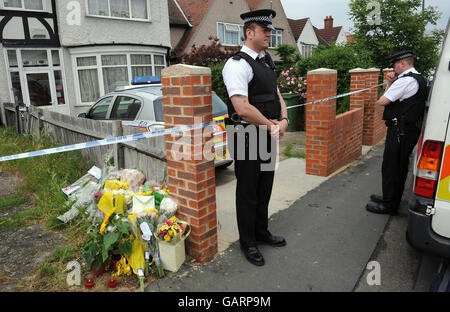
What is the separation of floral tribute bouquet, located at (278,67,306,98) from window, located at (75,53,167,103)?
571cm

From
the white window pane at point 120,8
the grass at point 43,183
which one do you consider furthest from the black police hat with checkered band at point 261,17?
the white window pane at point 120,8

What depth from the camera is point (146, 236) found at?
2854mm

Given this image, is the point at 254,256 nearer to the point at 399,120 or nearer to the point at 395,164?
the point at 395,164

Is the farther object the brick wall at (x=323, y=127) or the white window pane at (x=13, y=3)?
the white window pane at (x=13, y=3)

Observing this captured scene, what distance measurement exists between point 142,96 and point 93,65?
10222 millimetres

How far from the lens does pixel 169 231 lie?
286 cm

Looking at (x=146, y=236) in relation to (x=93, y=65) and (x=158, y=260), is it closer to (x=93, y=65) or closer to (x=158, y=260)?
(x=158, y=260)

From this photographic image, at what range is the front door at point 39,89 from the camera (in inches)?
525

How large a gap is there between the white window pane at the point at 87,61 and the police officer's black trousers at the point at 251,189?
13.1 meters

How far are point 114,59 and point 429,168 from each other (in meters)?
14.4

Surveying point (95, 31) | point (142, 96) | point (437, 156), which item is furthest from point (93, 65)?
point (437, 156)

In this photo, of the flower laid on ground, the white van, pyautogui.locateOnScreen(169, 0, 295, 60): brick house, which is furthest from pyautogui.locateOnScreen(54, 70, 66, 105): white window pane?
the white van

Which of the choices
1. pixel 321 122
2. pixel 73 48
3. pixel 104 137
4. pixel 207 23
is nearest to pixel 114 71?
pixel 73 48

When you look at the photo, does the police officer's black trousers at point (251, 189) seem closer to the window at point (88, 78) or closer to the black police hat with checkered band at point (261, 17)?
the black police hat with checkered band at point (261, 17)
